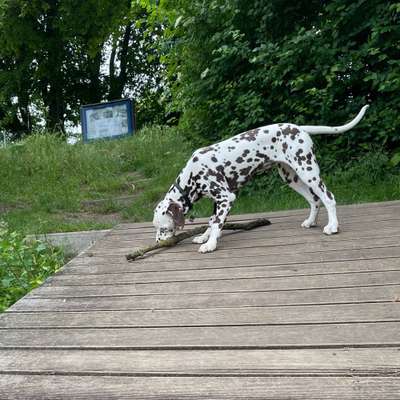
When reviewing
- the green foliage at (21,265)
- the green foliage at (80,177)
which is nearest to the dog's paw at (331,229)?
the green foliage at (21,265)

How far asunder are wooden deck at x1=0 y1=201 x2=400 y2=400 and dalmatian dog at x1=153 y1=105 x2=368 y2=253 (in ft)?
0.85

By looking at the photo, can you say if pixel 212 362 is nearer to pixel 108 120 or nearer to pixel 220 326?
pixel 220 326

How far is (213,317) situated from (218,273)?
0.68 meters

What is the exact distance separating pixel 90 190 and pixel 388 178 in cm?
474

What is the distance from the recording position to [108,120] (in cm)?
1327

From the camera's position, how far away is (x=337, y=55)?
5996 millimetres

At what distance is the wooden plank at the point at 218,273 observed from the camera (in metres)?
2.61

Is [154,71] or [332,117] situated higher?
[154,71]

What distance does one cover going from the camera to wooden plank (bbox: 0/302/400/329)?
6.50 ft

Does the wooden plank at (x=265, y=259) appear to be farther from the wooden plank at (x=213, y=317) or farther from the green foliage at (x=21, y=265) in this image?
the green foliage at (x=21, y=265)

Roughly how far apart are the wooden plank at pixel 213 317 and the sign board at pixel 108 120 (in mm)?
11042

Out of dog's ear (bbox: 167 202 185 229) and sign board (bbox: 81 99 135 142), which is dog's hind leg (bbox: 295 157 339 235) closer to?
dog's ear (bbox: 167 202 185 229)

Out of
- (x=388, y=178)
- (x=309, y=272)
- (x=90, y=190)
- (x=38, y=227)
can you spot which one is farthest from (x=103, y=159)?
(x=309, y=272)

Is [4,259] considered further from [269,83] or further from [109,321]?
[269,83]
